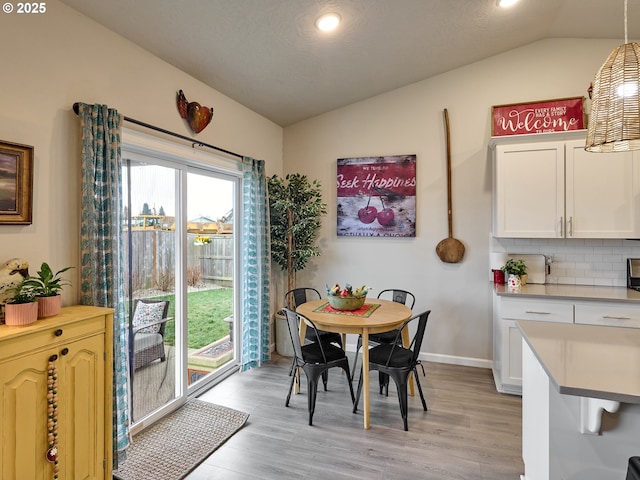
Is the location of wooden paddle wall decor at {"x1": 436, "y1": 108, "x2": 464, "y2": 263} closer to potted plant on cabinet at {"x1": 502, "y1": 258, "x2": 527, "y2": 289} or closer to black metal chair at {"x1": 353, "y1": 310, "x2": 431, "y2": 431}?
potted plant on cabinet at {"x1": 502, "y1": 258, "x2": 527, "y2": 289}

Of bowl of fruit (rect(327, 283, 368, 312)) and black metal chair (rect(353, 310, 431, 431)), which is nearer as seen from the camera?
black metal chair (rect(353, 310, 431, 431))

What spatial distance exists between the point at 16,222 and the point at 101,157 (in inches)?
22.5

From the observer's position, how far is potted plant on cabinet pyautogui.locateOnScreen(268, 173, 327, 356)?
13.5 feet

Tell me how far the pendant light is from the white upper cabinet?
1.95 metres

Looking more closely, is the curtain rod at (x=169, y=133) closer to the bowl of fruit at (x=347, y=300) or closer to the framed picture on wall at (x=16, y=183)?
the framed picture on wall at (x=16, y=183)

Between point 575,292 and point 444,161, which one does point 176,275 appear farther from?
point 575,292

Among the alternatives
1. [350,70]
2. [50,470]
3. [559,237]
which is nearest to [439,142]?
[350,70]

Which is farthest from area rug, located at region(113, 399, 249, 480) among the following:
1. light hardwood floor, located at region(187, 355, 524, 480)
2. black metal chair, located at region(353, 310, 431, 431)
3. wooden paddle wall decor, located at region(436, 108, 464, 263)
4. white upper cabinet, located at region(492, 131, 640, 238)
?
white upper cabinet, located at region(492, 131, 640, 238)

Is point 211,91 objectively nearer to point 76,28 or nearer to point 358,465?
point 76,28

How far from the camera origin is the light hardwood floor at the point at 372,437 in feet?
7.20

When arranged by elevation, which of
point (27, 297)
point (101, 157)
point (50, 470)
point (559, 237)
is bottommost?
point (50, 470)

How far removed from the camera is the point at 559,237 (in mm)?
3277

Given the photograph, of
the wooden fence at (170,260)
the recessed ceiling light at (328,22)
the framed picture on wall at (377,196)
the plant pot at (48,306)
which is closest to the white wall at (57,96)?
the plant pot at (48,306)

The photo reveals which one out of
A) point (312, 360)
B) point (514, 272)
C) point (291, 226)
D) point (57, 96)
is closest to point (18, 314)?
point (57, 96)
